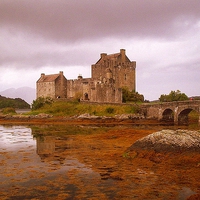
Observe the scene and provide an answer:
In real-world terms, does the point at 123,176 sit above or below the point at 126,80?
below

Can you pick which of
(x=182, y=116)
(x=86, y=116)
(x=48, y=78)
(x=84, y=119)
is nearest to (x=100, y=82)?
(x=86, y=116)

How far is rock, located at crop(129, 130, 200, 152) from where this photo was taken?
13547 mm

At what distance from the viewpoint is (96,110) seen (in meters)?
49.2

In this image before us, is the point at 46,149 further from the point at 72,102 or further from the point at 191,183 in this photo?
the point at 72,102

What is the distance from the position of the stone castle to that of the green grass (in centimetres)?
387

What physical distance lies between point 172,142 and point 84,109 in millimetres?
36982

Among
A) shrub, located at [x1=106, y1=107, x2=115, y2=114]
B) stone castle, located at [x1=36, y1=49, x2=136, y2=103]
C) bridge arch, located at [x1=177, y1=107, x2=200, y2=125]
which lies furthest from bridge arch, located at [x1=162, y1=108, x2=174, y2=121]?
stone castle, located at [x1=36, y1=49, x2=136, y2=103]

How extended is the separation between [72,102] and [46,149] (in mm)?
36784

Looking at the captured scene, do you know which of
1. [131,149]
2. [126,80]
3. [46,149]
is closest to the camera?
[131,149]

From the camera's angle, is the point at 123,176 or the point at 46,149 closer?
the point at 123,176

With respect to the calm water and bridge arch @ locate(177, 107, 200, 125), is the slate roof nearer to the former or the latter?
bridge arch @ locate(177, 107, 200, 125)

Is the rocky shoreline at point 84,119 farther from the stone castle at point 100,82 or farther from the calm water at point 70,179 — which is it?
the calm water at point 70,179

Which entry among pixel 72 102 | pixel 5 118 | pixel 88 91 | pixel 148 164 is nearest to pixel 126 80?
pixel 88 91

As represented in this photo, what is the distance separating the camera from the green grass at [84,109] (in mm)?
48562
